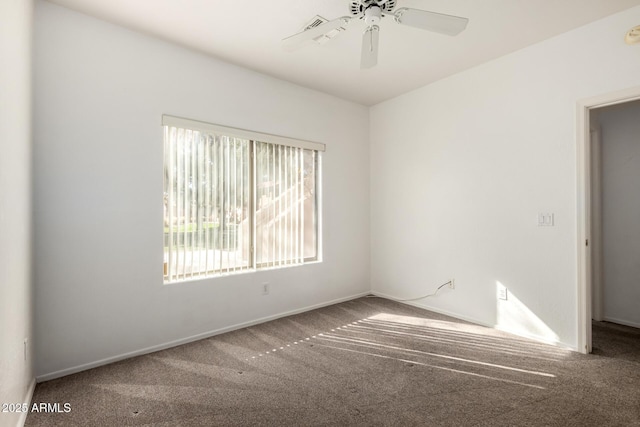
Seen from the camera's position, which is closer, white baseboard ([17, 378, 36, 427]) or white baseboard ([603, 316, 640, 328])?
white baseboard ([17, 378, 36, 427])

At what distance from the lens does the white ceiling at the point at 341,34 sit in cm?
229

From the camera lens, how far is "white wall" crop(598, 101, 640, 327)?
3.22m

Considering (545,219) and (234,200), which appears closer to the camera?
(545,219)

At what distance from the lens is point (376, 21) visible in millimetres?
1998

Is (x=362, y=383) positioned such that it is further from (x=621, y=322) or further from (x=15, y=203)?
(x=621, y=322)

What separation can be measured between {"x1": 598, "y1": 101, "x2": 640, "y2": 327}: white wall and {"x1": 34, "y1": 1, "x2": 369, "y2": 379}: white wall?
12.3ft

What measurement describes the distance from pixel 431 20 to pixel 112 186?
257cm

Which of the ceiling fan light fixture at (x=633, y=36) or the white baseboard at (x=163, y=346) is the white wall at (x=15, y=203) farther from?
the ceiling fan light fixture at (x=633, y=36)

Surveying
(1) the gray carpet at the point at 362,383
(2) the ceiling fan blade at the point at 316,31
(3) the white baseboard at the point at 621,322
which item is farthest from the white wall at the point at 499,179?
(2) the ceiling fan blade at the point at 316,31

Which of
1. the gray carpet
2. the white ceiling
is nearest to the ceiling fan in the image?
the white ceiling

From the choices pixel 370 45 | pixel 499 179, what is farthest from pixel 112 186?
pixel 499 179

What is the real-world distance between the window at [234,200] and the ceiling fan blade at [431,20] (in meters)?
1.91

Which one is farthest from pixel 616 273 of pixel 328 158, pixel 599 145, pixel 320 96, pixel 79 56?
pixel 79 56

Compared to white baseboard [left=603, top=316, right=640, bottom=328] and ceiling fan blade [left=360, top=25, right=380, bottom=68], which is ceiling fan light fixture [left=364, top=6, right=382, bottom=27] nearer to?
ceiling fan blade [left=360, top=25, right=380, bottom=68]
